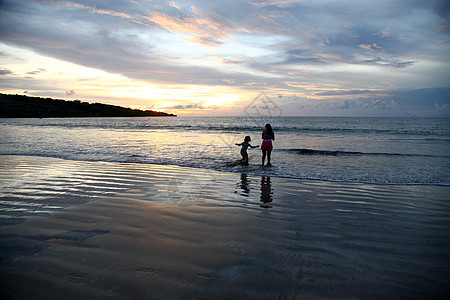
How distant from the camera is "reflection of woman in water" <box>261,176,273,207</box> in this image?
20.7 feet

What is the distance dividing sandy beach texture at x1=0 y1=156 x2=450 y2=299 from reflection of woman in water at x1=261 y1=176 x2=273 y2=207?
0.27 feet

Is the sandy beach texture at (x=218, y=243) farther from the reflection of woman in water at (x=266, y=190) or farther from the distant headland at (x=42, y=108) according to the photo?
the distant headland at (x=42, y=108)

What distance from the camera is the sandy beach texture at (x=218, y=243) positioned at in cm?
268

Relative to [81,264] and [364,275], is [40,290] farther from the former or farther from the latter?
[364,275]

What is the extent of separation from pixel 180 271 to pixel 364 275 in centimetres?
221

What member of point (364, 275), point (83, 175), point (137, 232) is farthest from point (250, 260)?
point (83, 175)

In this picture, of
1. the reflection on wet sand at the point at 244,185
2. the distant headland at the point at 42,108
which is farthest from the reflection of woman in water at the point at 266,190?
the distant headland at the point at 42,108

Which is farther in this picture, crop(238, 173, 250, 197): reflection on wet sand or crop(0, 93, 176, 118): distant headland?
crop(0, 93, 176, 118): distant headland

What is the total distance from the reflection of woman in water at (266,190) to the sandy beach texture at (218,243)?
82mm

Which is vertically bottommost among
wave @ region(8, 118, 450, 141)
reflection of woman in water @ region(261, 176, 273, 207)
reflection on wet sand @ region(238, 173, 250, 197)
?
reflection on wet sand @ region(238, 173, 250, 197)

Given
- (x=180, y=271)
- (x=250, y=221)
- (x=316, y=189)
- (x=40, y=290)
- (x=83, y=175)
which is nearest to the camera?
(x=40, y=290)

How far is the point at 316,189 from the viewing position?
745 cm

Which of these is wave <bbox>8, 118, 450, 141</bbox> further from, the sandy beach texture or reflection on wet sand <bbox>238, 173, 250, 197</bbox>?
the sandy beach texture

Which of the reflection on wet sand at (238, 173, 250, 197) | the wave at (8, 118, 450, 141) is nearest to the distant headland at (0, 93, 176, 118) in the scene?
the wave at (8, 118, 450, 141)
